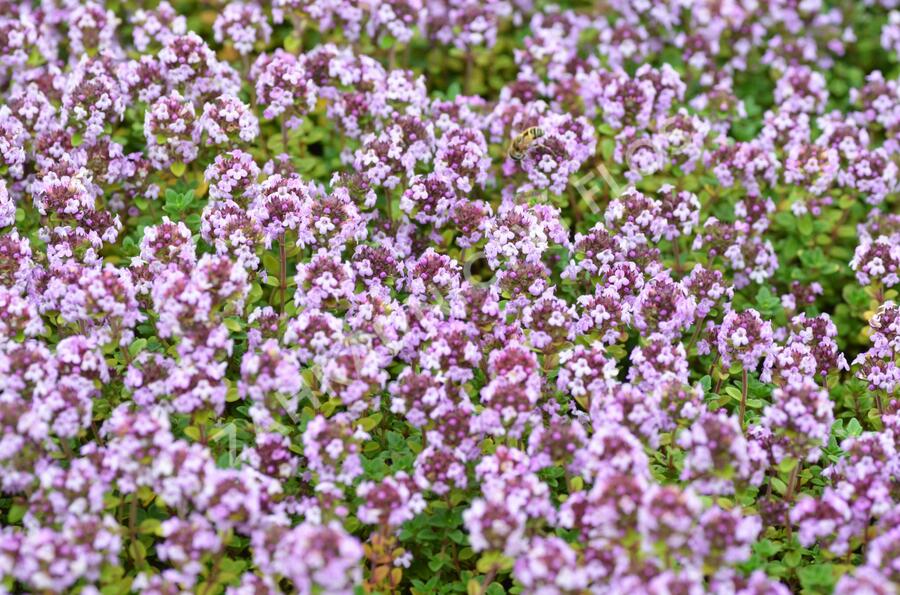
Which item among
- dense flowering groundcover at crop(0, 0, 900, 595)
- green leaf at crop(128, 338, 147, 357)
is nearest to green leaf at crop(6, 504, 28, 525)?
dense flowering groundcover at crop(0, 0, 900, 595)

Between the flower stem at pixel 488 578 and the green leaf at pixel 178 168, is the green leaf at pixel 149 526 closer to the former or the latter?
the flower stem at pixel 488 578

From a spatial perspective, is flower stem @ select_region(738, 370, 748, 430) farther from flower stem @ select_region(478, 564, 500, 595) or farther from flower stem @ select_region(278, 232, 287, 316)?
flower stem @ select_region(278, 232, 287, 316)

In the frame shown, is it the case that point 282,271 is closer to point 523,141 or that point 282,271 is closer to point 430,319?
point 430,319

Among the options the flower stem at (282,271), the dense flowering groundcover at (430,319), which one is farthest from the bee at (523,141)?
the flower stem at (282,271)

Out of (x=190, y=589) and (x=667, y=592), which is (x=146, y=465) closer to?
(x=190, y=589)

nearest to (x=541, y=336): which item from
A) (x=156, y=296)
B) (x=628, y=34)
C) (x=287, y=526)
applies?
(x=287, y=526)

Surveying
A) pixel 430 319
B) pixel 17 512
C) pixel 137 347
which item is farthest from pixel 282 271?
pixel 17 512
